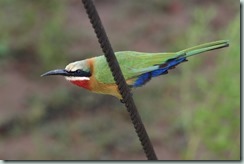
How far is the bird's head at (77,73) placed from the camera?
973 mm

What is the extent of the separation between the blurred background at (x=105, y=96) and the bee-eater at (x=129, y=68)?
1.12m

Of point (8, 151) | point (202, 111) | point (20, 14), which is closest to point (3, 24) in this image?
point (20, 14)

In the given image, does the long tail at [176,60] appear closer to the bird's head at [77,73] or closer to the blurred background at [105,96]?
the bird's head at [77,73]

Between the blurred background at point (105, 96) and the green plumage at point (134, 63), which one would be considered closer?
the green plumage at point (134, 63)

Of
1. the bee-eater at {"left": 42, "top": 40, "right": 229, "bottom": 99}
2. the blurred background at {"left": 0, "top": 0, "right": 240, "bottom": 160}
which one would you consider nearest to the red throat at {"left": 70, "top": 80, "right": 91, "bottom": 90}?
the bee-eater at {"left": 42, "top": 40, "right": 229, "bottom": 99}

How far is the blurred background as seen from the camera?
7.70 feet

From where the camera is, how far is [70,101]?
10.7 ft

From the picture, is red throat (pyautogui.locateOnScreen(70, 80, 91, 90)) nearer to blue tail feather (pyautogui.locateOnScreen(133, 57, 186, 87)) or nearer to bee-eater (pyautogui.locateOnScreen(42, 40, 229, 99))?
bee-eater (pyautogui.locateOnScreen(42, 40, 229, 99))

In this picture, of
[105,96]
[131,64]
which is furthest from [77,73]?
[105,96]

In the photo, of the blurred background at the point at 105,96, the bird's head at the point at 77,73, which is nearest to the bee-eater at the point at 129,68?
the bird's head at the point at 77,73

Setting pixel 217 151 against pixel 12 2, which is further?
pixel 12 2

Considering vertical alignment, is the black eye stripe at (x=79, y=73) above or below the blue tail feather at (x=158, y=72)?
above

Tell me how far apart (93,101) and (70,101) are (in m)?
0.13

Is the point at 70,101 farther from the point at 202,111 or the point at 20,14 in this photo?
the point at 202,111
